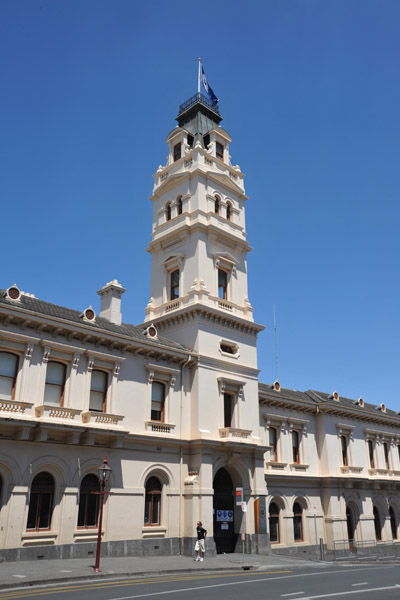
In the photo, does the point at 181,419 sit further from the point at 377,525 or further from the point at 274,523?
the point at 377,525

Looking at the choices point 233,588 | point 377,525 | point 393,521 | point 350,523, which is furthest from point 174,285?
point 393,521

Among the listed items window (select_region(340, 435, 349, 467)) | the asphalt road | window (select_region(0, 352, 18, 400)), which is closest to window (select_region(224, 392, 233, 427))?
the asphalt road

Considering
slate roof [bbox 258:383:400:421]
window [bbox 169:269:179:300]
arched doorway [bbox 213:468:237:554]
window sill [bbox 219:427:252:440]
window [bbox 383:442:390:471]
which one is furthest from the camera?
window [bbox 383:442:390:471]

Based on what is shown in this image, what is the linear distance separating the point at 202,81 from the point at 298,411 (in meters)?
26.8

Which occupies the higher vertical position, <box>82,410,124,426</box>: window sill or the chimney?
the chimney

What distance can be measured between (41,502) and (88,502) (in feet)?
8.12

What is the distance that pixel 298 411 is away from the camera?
39.4 meters

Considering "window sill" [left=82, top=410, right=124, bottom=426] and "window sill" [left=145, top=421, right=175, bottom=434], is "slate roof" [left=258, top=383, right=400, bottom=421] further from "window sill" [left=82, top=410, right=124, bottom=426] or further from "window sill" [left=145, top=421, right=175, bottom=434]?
"window sill" [left=82, top=410, right=124, bottom=426]

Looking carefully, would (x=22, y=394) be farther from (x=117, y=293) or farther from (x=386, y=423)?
(x=386, y=423)

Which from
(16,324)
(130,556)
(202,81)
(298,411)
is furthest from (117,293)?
(202,81)

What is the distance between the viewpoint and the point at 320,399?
41.8 meters

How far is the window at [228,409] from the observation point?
31.8 metres

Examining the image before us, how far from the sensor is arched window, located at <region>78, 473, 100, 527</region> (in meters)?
24.1

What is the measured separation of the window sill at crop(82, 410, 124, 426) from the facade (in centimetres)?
8
